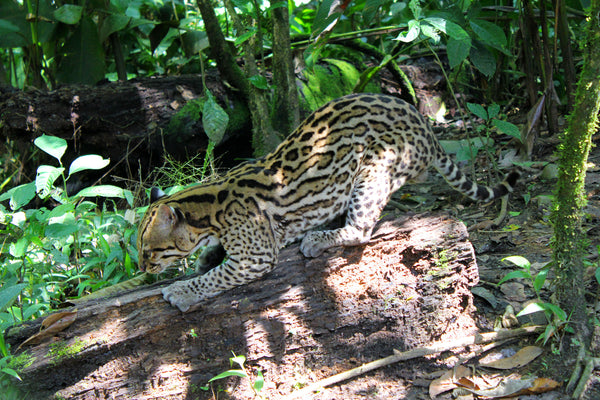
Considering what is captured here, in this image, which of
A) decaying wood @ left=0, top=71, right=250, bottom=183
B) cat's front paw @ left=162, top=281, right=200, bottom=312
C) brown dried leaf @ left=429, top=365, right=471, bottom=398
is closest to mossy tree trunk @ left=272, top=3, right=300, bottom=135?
decaying wood @ left=0, top=71, right=250, bottom=183

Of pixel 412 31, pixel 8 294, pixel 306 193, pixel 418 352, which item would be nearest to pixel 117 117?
pixel 306 193

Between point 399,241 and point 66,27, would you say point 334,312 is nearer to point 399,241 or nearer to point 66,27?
point 399,241

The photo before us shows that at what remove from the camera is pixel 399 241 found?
4.46 m

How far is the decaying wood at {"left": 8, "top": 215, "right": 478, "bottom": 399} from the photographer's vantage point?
3.85 meters

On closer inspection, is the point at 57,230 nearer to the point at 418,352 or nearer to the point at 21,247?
the point at 21,247

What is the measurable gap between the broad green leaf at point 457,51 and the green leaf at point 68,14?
550cm

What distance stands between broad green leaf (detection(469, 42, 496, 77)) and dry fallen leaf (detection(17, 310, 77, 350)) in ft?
15.2

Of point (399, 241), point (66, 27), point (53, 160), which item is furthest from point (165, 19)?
point (399, 241)

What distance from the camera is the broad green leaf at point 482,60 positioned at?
227 inches

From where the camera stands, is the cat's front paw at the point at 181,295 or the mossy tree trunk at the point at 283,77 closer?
the cat's front paw at the point at 181,295

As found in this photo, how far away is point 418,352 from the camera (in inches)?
166

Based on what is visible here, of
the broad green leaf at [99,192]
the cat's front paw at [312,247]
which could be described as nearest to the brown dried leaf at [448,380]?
the cat's front paw at [312,247]

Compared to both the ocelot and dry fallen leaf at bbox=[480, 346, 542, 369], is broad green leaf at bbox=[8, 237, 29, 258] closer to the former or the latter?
the ocelot

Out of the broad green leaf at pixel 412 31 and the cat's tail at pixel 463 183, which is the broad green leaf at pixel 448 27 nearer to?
the broad green leaf at pixel 412 31
